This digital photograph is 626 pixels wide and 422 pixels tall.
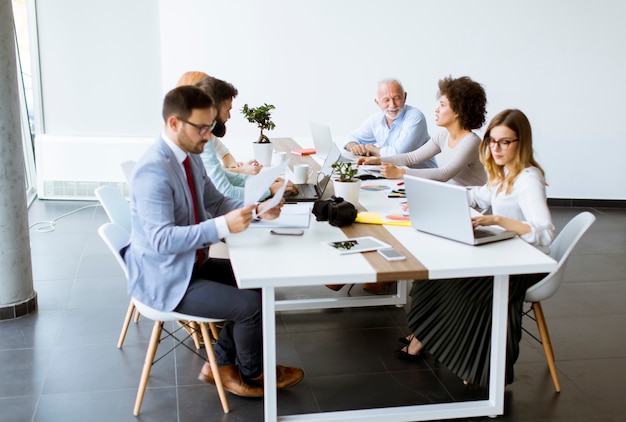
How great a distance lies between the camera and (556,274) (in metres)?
3.48

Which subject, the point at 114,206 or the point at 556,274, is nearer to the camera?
the point at 556,274

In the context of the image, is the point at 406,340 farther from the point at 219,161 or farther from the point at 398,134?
the point at 398,134

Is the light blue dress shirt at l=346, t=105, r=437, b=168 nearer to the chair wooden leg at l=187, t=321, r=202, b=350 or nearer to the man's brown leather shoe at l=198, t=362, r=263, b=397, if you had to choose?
the chair wooden leg at l=187, t=321, r=202, b=350

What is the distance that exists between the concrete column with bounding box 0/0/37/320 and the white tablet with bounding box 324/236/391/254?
2150 millimetres

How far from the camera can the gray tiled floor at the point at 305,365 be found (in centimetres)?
350

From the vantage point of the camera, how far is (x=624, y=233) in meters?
6.50

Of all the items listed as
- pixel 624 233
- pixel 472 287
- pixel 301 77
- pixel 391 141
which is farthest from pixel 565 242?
pixel 301 77

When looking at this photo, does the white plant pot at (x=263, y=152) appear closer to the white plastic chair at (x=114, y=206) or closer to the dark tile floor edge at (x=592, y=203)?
the white plastic chair at (x=114, y=206)

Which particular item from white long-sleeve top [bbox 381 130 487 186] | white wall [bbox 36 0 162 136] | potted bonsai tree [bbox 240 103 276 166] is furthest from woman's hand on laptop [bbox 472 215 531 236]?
white wall [bbox 36 0 162 136]

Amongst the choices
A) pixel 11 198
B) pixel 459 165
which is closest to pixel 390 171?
pixel 459 165

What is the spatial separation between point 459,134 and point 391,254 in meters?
1.67

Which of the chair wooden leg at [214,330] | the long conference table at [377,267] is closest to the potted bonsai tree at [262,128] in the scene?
the chair wooden leg at [214,330]

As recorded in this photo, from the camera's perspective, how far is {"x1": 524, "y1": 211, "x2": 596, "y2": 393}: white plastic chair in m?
3.45

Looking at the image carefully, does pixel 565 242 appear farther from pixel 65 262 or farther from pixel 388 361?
pixel 65 262
